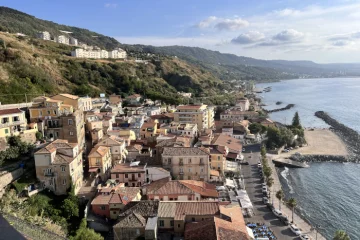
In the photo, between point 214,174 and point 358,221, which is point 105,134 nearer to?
point 214,174

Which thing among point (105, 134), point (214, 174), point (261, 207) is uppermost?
point (105, 134)

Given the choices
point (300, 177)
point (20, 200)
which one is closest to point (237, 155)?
point (300, 177)

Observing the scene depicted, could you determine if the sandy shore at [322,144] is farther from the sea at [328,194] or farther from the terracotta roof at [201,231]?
the terracotta roof at [201,231]

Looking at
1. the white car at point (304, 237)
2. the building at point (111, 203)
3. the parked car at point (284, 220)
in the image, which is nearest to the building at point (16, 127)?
the building at point (111, 203)

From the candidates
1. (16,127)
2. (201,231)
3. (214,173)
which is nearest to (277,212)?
(214,173)

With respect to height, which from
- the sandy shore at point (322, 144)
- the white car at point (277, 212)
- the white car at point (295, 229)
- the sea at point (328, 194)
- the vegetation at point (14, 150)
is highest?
the vegetation at point (14, 150)

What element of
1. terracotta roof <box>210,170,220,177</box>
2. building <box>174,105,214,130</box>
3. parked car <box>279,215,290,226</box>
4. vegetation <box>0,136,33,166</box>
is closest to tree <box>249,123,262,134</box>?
building <box>174,105,214,130</box>
